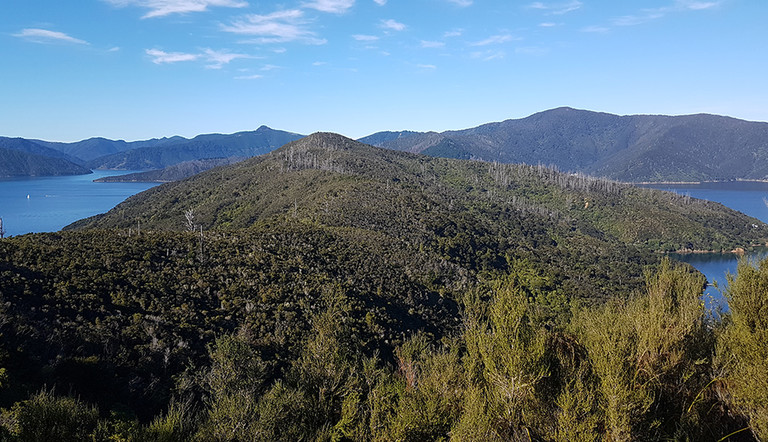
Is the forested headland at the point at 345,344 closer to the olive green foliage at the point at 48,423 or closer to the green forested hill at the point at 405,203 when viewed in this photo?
the olive green foliage at the point at 48,423

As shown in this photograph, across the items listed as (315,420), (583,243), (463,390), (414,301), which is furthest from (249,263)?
(583,243)

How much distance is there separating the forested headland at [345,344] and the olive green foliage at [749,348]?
0.06m

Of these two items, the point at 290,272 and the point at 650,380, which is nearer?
the point at 650,380

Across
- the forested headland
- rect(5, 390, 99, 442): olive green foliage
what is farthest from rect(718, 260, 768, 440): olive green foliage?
rect(5, 390, 99, 442): olive green foliage

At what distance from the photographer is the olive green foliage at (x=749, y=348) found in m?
11.9

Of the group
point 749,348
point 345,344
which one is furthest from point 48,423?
point 749,348

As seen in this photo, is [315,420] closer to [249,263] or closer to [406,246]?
[249,263]

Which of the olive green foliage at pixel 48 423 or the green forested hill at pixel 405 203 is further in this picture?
the green forested hill at pixel 405 203

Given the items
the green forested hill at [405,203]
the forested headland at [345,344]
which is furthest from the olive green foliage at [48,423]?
the green forested hill at [405,203]

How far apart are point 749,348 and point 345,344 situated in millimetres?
15136

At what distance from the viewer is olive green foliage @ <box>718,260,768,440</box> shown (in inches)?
469

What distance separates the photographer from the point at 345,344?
21.1 meters

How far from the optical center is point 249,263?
160ft

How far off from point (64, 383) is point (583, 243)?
125344mm
